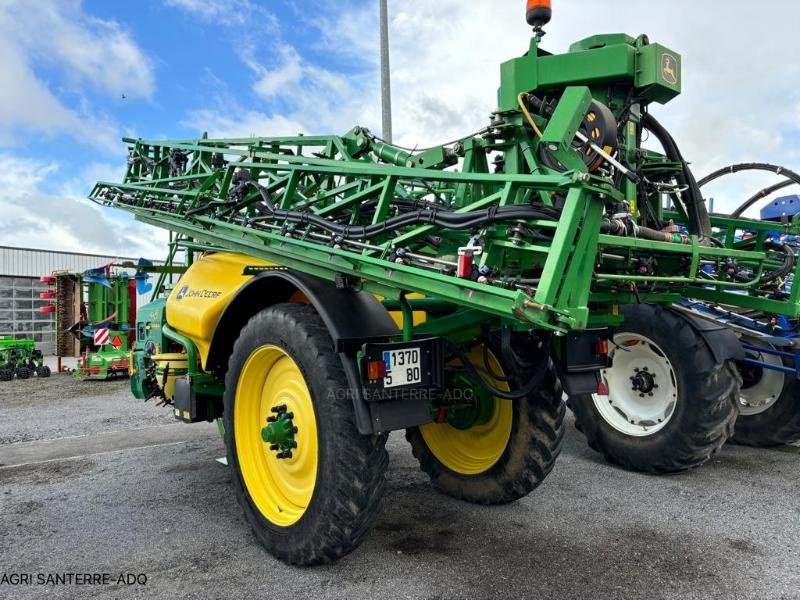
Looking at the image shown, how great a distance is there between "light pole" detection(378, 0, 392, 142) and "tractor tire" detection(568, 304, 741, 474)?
14.7ft

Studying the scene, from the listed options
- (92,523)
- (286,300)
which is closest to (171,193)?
(286,300)

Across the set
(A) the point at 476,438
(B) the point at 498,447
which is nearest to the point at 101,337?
(A) the point at 476,438

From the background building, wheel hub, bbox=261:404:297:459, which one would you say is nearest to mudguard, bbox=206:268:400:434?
wheel hub, bbox=261:404:297:459

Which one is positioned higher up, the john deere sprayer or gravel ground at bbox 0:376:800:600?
the john deere sprayer

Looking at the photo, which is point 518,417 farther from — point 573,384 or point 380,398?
point 380,398

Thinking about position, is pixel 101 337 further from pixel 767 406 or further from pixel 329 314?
pixel 767 406

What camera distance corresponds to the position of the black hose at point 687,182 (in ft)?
13.3

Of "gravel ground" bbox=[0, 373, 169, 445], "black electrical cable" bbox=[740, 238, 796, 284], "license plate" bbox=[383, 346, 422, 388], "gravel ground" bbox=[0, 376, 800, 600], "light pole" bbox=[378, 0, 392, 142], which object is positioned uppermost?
"light pole" bbox=[378, 0, 392, 142]

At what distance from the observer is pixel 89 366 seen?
11070mm

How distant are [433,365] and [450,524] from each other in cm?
122

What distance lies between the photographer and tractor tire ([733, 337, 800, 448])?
530cm

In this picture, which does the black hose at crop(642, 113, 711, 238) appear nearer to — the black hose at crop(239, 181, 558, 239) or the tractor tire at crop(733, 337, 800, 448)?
the tractor tire at crop(733, 337, 800, 448)

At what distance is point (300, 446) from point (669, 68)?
Result: 319 centimetres

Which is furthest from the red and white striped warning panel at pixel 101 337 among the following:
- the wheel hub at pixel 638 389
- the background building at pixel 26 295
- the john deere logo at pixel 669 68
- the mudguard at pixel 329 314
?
the john deere logo at pixel 669 68
